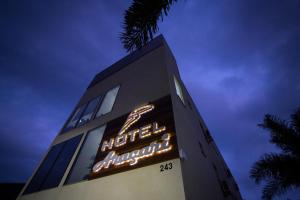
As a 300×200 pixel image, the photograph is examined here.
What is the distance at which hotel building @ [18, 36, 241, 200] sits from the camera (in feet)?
14.6

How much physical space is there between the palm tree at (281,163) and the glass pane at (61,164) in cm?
971

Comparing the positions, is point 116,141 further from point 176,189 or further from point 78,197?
point 176,189

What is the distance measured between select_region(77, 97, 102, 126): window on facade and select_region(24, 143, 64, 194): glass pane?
1929 mm

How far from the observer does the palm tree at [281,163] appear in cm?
786

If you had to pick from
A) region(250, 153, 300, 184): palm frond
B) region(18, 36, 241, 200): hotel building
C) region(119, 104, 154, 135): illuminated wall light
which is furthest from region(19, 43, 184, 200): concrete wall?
region(250, 153, 300, 184): palm frond

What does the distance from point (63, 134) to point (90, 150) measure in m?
4.05

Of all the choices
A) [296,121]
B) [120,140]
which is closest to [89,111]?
[120,140]

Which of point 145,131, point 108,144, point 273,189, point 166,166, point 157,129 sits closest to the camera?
point 166,166

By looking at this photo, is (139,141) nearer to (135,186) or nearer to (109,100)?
(135,186)

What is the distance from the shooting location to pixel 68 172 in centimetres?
729

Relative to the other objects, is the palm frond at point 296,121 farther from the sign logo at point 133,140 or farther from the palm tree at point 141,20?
the palm tree at point 141,20

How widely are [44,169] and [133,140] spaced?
22.2 feet

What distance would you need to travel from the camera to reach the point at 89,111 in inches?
448

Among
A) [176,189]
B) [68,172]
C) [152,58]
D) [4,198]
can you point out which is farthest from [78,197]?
[4,198]
